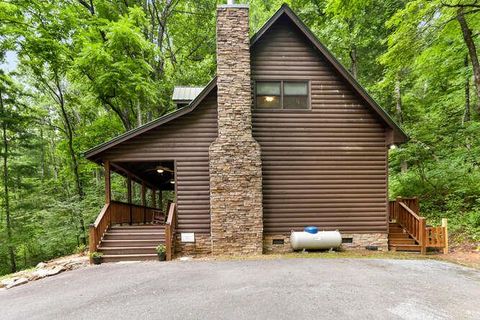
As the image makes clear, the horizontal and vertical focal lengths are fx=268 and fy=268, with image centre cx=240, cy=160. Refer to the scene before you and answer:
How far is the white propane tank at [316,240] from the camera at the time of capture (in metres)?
8.39

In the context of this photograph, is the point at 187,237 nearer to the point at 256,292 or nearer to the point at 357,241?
the point at 256,292

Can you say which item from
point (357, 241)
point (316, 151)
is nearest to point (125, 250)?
point (316, 151)

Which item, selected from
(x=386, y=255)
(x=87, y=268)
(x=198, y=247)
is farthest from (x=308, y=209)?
(x=87, y=268)

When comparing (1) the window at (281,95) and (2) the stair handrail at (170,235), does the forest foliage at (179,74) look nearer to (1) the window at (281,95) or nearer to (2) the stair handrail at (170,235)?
(1) the window at (281,95)

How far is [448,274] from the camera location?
241 inches

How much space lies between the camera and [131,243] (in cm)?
818

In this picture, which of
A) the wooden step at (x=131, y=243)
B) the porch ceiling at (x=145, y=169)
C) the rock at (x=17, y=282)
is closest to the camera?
the rock at (x=17, y=282)

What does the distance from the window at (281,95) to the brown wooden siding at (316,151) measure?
21 centimetres

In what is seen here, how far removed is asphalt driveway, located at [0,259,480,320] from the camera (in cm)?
421

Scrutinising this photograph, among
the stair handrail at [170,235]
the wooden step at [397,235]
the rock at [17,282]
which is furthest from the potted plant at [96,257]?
the wooden step at [397,235]

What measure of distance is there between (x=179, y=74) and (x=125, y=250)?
11719mm

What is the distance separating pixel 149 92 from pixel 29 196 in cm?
1124

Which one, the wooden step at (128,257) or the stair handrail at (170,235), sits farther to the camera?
the stair handrail at (170,235)

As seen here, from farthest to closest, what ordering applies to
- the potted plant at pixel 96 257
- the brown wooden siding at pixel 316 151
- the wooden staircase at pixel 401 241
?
the brown wooden siding at pixel 316 151 → the wooden staircase at pixel 401 241 → the potted plant at pixel 96 257
